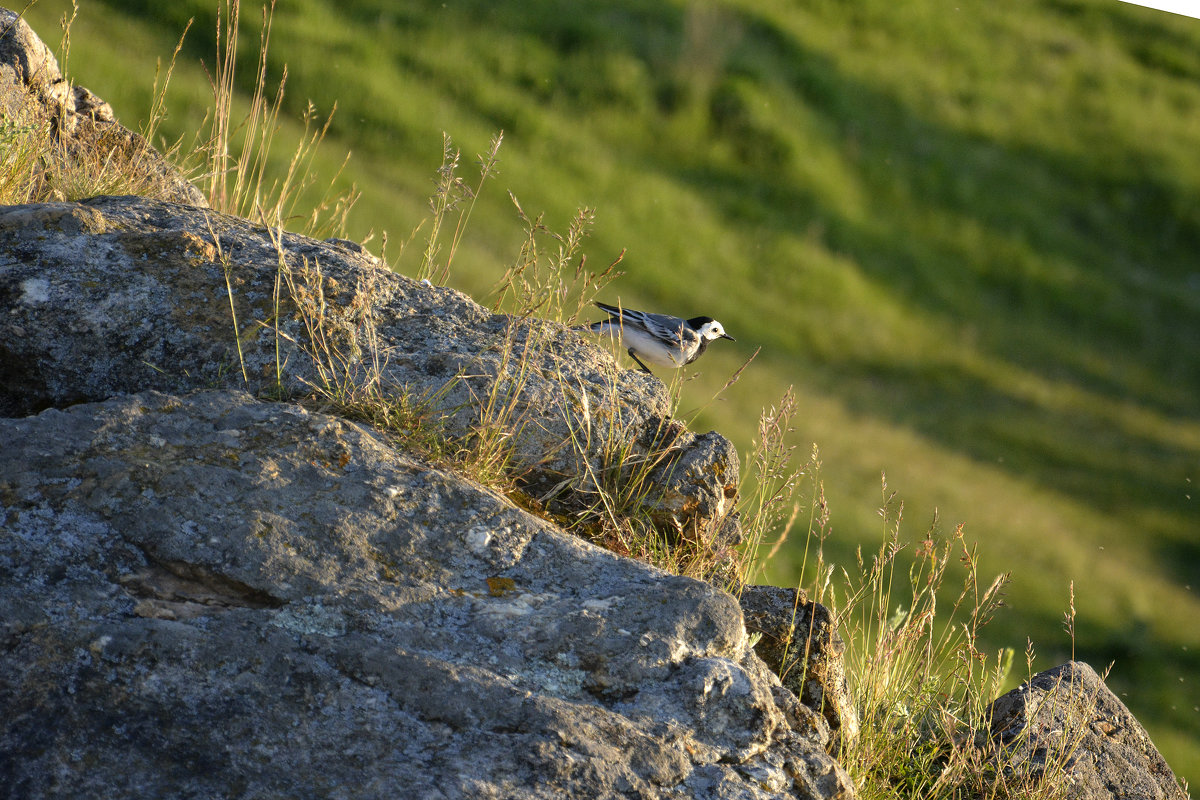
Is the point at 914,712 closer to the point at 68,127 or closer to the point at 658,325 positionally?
the point at 658,325

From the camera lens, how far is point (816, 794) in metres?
2.63

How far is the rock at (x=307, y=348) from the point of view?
342cm

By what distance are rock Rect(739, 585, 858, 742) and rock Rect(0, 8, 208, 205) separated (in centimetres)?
390

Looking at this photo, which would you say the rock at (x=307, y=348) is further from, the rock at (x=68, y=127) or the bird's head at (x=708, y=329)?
the bird's head at (x=708, y=329)

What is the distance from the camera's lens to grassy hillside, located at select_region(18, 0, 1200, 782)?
1584 centimetres

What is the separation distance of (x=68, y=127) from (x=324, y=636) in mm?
4263

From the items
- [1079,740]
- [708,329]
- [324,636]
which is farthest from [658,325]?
[324,636]

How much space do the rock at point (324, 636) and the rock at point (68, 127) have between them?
2607 millimetres

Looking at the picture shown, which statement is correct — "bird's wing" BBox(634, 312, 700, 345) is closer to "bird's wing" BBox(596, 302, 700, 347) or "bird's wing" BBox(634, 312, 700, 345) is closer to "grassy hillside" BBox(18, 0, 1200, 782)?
"bird's wing" BBox(596, 302, 700, 347)

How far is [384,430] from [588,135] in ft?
60.8

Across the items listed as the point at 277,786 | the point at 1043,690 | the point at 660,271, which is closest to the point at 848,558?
the point at 660,271

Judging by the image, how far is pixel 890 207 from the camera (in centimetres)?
2273

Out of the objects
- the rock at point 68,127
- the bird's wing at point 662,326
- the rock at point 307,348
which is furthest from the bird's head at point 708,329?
the rock at point 68,127

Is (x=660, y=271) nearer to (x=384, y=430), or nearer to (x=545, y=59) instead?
(x=545, y=59)
